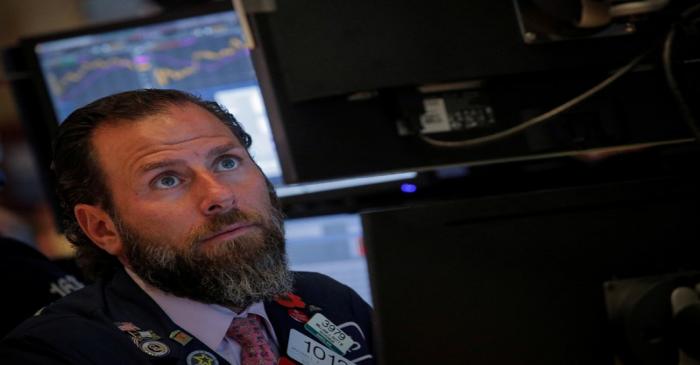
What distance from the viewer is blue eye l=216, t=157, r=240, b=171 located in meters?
1.27

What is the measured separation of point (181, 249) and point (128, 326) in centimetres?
13

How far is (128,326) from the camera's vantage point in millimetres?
1155

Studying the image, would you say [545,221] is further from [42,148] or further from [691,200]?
[42,148]

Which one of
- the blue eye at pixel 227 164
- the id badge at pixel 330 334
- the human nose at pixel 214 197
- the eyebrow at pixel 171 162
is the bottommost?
the id badge at pixel 330 334

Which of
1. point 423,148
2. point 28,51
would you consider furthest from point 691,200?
point 28,51

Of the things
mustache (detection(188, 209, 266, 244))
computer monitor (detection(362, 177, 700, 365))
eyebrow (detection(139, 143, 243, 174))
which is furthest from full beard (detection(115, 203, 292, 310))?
computer monitor (detection(362, 177, 700, 365))

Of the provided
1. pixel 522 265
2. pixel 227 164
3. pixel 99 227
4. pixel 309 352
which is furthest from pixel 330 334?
pixel 522 265

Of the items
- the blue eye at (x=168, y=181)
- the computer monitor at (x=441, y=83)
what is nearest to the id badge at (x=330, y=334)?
the blue eye at (x=168, y=181)

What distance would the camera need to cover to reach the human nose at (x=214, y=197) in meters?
1.18

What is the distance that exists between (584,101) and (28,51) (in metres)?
1.46

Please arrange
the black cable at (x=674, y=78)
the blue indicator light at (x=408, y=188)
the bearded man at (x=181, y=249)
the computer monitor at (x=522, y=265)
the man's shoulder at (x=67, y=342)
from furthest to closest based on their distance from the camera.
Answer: the blue indicator light at (x=408, y=188)
the bearded man at (x=181, y=249)
the man's shoulder at (x=67, y=342)
the black cable at (x=674, y=78)
the computer monitor at (x=522, y=265)

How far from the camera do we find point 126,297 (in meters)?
1.24

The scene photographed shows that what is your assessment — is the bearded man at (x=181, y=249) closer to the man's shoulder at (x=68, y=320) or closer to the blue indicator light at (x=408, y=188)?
the man's shoulder at (x=68, y=320)

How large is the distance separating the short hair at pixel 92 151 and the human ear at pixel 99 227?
1cm
